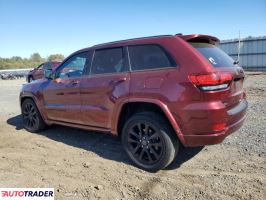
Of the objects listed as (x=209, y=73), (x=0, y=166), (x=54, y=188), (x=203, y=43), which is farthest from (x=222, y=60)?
(x=0, y=166)

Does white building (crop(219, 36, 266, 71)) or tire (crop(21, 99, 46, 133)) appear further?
white building (crop(219, 36, 266, 71))

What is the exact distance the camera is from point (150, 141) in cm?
448

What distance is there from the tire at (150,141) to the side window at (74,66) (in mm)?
1586

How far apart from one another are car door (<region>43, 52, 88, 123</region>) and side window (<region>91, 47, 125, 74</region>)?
281 mm

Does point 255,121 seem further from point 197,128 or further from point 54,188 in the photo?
point 54,188

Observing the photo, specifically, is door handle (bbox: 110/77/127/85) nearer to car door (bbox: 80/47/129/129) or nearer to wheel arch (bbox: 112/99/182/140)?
car door (bbox: 80/47/129/129)

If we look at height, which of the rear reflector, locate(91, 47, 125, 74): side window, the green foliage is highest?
the green foliage

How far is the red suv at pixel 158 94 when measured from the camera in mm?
3967

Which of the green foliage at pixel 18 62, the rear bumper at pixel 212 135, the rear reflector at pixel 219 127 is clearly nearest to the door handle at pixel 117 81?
the rear bumper at pixel 212 135

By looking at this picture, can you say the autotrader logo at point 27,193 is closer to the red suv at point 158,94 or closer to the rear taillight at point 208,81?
the red suv at point 158,94

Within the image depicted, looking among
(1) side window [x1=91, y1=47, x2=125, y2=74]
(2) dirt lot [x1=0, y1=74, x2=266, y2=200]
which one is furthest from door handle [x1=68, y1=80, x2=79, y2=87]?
(2) dirt lot [x1=0, y1=74, x2=266, y2=200]

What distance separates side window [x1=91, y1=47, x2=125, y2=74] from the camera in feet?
16.3

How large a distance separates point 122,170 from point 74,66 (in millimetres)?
2368

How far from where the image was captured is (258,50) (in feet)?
110
